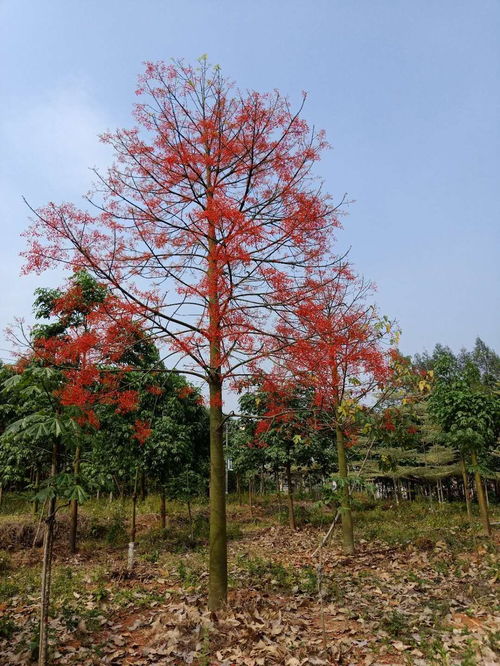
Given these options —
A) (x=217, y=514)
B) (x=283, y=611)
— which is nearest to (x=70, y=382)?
(x=217, y=514)

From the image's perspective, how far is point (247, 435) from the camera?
66.5ft

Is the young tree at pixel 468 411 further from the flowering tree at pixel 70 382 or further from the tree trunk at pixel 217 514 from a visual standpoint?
the flowering tree at pixel 70 382

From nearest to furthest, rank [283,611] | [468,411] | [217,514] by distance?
[283,611]
[217,514]
[468,411]

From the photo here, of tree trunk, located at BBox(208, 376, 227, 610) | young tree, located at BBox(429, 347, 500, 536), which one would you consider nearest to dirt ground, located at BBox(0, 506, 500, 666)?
tree trunk, located at BBox(208, 376, 227, 610)

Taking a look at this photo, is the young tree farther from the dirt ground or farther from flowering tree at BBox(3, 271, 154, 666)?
flowering tree at BBox(3, 271, 154, 666)

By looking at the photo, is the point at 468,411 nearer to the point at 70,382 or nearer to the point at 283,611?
the point at 283,611

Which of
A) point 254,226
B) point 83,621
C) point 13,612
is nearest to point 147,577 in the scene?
point 13,612

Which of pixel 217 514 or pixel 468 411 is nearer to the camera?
pixel 217 514

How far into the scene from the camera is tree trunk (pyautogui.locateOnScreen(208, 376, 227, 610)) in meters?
6.90

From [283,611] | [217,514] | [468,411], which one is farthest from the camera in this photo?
[468,411]

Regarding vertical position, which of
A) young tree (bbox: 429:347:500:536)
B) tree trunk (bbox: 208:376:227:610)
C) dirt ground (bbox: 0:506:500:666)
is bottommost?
dirt ground (bbox: 0:506:500:666)

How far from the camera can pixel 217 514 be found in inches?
282

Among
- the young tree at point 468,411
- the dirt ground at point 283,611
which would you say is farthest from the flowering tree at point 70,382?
the young tree at point 468,411

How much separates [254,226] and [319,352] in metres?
2.51
